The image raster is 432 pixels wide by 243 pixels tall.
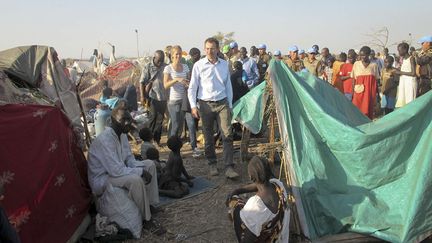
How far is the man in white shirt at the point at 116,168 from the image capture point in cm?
442

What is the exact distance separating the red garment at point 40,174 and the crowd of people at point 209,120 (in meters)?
0.35

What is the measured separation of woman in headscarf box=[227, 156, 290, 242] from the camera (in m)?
3.51

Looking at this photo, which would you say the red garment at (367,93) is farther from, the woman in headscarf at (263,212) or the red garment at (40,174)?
the red garment at (40,174)

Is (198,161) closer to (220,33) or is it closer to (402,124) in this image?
(402,124)

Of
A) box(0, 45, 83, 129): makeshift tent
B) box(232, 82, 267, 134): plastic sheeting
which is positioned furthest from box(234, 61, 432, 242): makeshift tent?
box(0, 45, 83, 129): makeshift tent

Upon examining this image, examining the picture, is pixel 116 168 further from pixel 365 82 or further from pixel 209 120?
pixel 365 82

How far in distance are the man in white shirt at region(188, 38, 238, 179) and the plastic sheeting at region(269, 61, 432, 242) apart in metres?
1.60

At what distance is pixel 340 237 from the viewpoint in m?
3.94

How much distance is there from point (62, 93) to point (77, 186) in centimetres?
143

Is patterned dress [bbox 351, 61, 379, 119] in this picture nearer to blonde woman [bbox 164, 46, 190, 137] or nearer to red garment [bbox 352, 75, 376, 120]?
red garment [bbox 352, 75, 376, 120]

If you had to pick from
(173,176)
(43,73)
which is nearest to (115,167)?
(173,176)

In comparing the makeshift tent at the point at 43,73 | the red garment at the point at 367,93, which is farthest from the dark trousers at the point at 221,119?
the red garment at the point at 367,93

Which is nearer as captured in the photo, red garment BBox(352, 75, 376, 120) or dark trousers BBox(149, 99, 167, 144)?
red garment BBox(352, 75, 376, 120)

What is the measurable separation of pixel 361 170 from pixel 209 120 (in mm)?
2618
